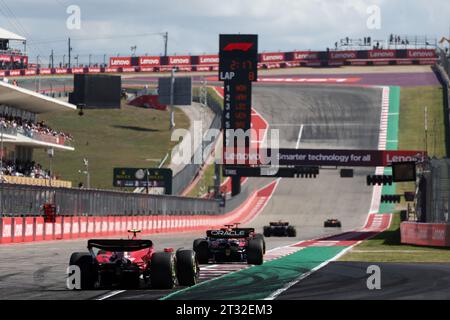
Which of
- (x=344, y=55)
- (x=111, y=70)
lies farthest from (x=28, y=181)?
(x=111, y=70)

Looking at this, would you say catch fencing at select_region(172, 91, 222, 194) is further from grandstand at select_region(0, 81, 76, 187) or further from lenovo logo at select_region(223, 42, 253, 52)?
grandstand at select_region(0, 81, 76, 187)

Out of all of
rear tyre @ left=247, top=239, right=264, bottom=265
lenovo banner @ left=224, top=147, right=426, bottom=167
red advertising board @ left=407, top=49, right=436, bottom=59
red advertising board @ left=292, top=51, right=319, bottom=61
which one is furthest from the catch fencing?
rear tyre @ left=247, top=239, right=264, bottom=265

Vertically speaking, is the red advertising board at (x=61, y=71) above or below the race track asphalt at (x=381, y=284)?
above

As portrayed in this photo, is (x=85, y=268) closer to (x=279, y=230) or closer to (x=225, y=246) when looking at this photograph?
(x=225, y=246)

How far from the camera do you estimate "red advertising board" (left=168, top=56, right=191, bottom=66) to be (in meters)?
182

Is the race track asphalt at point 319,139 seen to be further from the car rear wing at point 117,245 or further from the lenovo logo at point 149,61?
the car rear wing at point 117,245

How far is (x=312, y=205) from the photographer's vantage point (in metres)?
105

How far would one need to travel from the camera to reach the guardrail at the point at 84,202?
147 feet

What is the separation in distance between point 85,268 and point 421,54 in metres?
158

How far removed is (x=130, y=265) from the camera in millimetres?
20297

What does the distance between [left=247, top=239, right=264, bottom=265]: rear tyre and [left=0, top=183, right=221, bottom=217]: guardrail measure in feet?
57.1

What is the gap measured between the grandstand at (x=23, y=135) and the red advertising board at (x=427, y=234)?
25.1 m

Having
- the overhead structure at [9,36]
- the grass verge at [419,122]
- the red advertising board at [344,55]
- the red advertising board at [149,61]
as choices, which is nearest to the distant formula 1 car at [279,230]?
the grass verge at [419,122]
